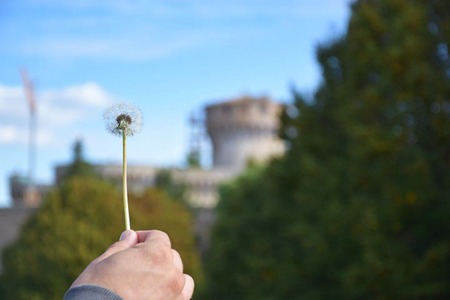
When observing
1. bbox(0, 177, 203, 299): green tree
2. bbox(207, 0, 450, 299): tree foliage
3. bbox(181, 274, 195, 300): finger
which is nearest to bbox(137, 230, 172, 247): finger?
bbox(181, 274, 195, 300): finger

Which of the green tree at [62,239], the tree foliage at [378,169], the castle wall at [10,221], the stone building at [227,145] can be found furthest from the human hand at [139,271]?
the stone building at [227,145]

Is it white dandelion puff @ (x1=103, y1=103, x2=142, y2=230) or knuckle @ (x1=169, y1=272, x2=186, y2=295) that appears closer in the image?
knuckle @ (x1=169, y1=272, x2=186, y2=295)

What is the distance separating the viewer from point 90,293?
6.91 feet

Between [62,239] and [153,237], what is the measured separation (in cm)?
2963

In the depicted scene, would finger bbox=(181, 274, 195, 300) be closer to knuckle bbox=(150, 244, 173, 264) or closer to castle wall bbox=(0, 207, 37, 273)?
knuckle bbox=(150, 244, 173, 264)

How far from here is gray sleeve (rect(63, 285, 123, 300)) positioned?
82.8 inches

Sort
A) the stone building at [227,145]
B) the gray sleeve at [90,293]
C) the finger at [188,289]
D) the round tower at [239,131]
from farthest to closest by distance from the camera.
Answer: the round tower at [239,131] → the stone building at [227,145] → the finger at [188,289] → the gray sleeve at [90,293]

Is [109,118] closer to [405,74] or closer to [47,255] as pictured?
[405,74]

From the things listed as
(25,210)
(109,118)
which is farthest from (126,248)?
(25,210)

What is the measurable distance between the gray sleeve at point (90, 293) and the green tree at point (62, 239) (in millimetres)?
28369

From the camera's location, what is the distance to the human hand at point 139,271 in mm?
2150

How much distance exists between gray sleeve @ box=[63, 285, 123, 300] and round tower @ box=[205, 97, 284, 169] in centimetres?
9065

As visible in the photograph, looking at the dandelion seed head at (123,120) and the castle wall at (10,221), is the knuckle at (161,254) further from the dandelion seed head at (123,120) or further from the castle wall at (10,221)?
the castle wall at (10,221)

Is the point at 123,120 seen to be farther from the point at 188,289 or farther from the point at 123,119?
the point at 188,289
